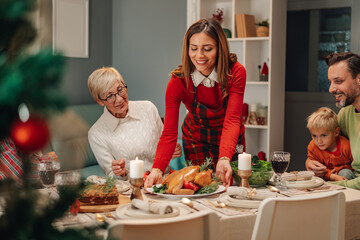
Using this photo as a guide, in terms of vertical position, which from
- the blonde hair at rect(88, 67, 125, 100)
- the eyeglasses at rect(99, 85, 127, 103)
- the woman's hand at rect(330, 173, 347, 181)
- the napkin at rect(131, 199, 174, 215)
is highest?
the blonde hair at rect(88, 67, 125, 100)

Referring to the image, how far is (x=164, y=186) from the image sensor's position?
1.78m

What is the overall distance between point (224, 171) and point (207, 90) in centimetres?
57

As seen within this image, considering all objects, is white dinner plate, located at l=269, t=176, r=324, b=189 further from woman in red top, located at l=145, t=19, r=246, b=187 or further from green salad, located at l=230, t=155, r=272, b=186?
woman in red top, located at l=145, t=19, r=246, b=187

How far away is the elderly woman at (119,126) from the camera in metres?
2.50

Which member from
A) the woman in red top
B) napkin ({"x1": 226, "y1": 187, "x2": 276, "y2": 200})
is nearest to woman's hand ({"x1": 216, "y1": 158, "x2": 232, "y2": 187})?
the woman in red top

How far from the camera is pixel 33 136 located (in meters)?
0.41

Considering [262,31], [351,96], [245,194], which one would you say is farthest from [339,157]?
[262,31]

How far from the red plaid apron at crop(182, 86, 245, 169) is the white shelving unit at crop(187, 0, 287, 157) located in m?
1.85

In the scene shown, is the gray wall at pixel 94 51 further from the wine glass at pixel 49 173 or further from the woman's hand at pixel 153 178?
the wine glass at pixel 49 173

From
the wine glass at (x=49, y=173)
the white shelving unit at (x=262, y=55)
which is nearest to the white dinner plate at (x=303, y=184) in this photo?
the wine glass at (x=49, y=173)

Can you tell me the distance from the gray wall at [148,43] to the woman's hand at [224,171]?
2919 millimetres

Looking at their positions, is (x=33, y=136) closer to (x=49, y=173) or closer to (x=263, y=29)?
(x=49, y=173)

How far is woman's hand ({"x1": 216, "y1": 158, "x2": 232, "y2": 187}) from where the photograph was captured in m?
1.85

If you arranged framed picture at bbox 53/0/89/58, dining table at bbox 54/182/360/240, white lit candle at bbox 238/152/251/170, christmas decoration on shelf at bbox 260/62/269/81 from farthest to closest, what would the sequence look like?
1. christmas decoration on shelf at bbox 260/62/269/81
2. framed picture at bbox 53/0/89/58
3. white lit candle at bbox 238/152/251/170
4. dining table at bbox 54/182/360/240
